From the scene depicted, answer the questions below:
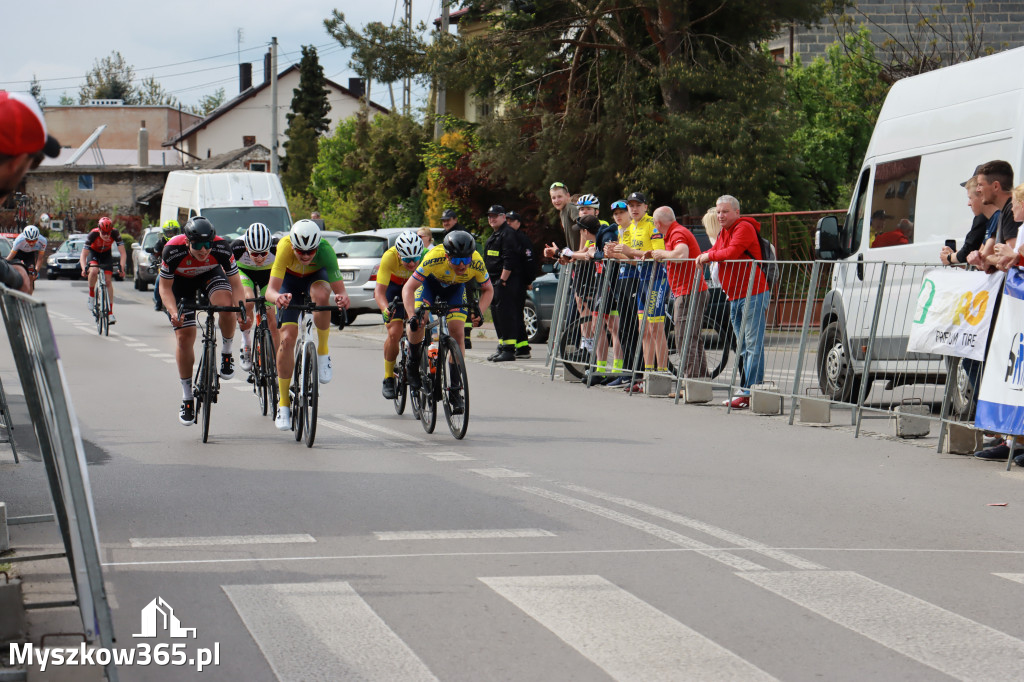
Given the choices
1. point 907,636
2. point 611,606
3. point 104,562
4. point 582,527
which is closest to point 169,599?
point 104,562

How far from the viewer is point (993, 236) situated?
10430 mm

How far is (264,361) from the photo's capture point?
12.0 m

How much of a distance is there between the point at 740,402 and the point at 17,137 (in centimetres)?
1055

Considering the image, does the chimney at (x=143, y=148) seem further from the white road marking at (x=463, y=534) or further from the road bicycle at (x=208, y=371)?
the white road marking at (x=463, y=534)

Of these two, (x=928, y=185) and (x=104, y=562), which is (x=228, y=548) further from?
(x=928, y=185)

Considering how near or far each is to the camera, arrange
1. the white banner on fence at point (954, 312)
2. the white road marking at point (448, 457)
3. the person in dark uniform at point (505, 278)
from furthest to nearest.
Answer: the person in dark uniform at point (505, 278) → the white banner on fence at point (954, 312) → the white road marking at point (448, 457)

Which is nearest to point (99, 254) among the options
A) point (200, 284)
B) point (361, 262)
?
point (361, 262)

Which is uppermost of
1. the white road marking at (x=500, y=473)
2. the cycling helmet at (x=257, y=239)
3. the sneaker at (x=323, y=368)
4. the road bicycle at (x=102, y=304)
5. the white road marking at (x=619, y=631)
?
the cycling helmet at (x=257, y=239)

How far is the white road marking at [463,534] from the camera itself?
7148mm

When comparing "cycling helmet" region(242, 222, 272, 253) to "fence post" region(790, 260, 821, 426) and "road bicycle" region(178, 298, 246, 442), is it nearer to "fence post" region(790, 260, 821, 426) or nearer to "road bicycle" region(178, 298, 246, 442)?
"road bicycle" region(178, 298, 246, 442)

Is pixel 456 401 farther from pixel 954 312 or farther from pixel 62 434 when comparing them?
pixel 62 434

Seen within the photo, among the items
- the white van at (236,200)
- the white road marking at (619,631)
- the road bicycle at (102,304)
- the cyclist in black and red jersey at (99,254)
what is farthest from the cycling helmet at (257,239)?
the white van at (236,200)

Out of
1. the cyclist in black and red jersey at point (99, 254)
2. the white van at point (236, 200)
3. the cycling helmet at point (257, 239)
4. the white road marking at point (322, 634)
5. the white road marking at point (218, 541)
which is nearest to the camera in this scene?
the white road marking at point (322, 634)

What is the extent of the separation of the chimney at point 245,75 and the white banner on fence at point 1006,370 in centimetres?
10962
